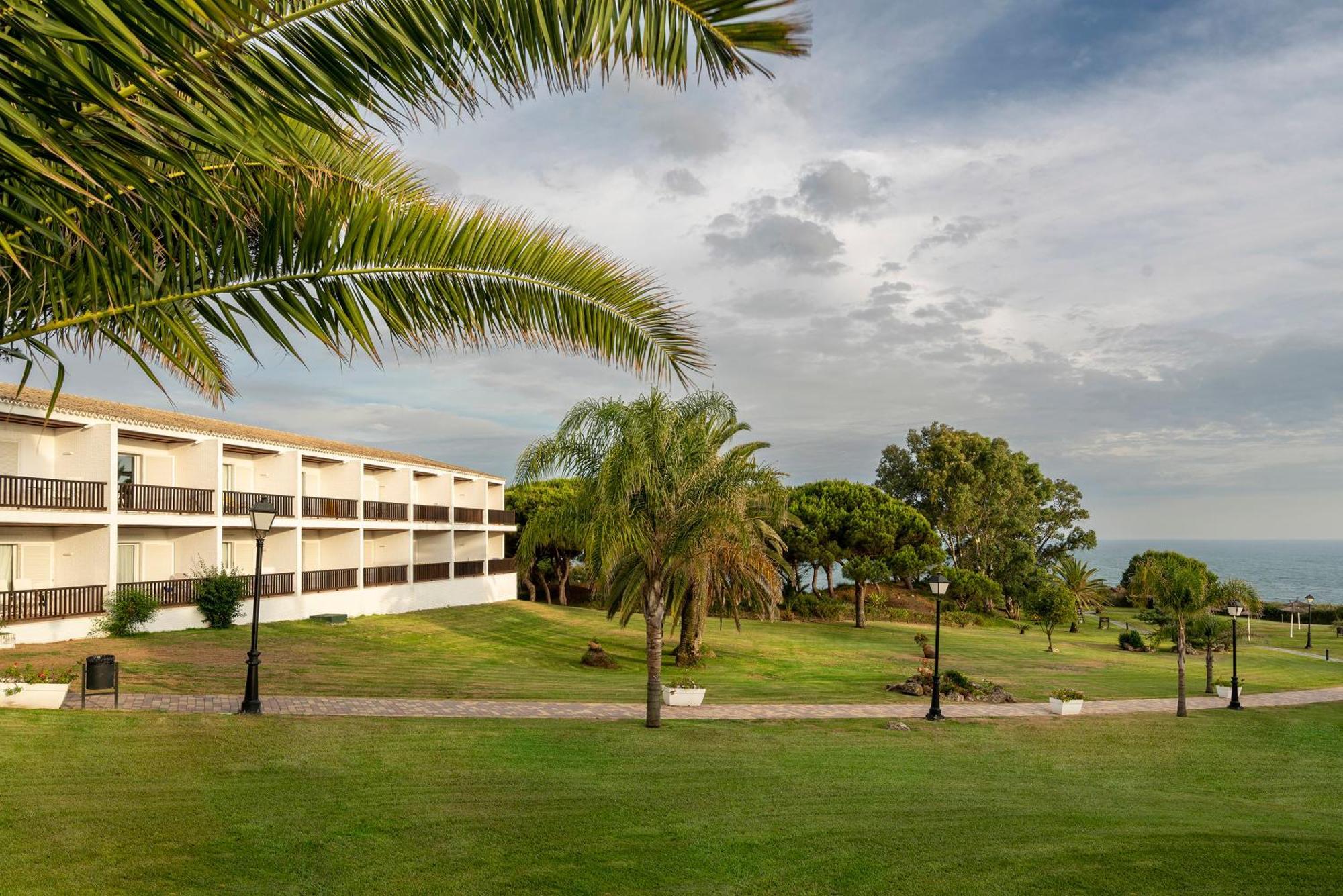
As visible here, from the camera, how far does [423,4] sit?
3.19 meters

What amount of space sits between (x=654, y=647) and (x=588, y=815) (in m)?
6.21

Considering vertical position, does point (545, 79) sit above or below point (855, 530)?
above

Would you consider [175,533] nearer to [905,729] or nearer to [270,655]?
[270,655]

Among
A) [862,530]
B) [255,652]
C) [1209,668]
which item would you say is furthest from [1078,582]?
[255,652]

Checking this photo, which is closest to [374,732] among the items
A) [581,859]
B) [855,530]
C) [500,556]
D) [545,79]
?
[581,859]

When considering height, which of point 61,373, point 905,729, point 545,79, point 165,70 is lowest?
point 905,729

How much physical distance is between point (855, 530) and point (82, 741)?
122ft

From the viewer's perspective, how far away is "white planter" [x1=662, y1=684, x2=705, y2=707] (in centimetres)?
1883

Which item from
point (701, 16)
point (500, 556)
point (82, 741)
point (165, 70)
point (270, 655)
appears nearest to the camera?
point (165, 70)

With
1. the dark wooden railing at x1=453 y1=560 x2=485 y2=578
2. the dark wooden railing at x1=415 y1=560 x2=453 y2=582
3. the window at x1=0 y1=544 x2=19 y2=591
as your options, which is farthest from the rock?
the dark wooden railing at x1=453 y1=560 x2=485 y2=578

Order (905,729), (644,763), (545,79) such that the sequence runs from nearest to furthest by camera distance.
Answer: (545,79), (644,763), (905,729)

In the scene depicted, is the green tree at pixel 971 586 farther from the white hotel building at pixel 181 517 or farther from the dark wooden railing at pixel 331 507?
the dark wooden railing at pixel 331 507

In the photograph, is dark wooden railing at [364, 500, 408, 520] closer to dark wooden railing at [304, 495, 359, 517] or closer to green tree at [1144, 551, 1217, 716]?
dark wooden railing at [304, 495, 359, 517]

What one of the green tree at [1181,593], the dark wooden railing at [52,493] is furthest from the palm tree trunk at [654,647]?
the dark wooden railing at [52,493]
